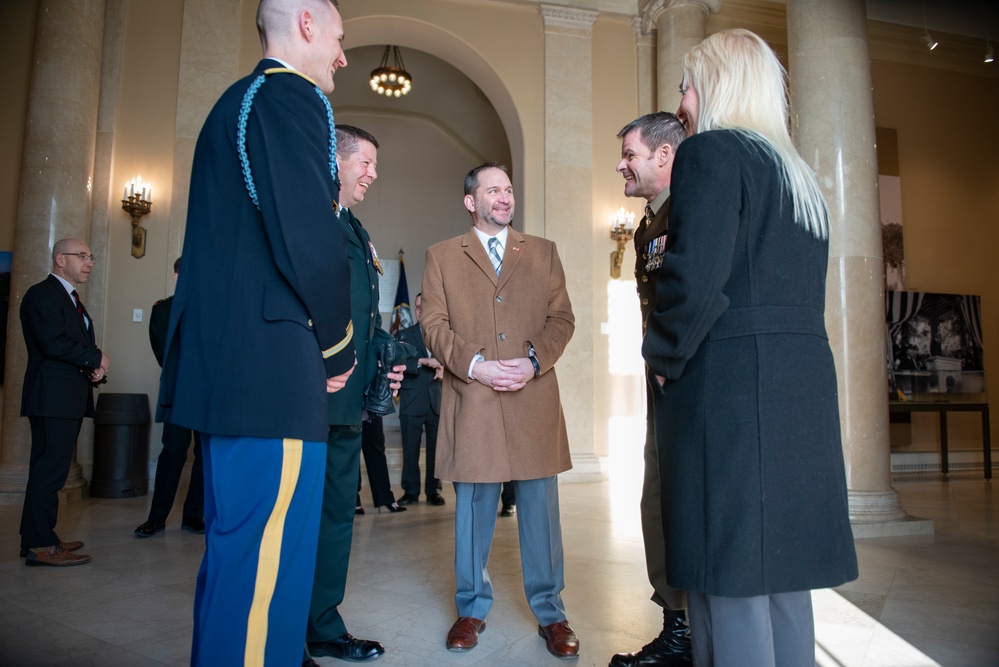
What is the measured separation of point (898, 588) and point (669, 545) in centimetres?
244

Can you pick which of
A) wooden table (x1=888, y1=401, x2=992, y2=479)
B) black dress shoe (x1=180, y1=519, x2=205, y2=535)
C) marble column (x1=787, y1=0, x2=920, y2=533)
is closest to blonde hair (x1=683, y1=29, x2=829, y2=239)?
marble column (x1=787, y1=0, x2=920, y2=533)

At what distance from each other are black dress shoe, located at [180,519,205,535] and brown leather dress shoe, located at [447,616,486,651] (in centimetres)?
267

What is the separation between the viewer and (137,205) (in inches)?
260

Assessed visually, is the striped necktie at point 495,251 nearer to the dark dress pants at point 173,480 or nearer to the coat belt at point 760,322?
the coat belt at point 760,322

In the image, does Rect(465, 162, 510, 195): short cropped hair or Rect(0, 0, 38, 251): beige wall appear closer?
Rect(465, 162, 510, 195): short cropped hair

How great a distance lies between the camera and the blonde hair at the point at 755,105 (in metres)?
1.54

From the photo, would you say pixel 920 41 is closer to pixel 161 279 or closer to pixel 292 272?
pixel 161 279

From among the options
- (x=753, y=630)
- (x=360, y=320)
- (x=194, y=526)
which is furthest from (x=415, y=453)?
(x=753, y=630)

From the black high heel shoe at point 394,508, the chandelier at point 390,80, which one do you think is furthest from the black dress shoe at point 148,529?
the chandelier at point 390,80

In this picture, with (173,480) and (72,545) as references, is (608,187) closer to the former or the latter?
(173,480)

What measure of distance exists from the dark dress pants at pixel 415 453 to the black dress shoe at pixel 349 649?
338 centimetres

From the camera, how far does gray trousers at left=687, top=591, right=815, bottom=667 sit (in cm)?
145

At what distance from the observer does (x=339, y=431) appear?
2.46 metres

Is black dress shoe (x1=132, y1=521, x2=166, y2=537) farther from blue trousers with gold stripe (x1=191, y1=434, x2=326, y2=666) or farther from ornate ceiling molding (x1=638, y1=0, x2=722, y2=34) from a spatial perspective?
ornate ceiling molding (x1=638, y1=0, x2=722, y2=34)
